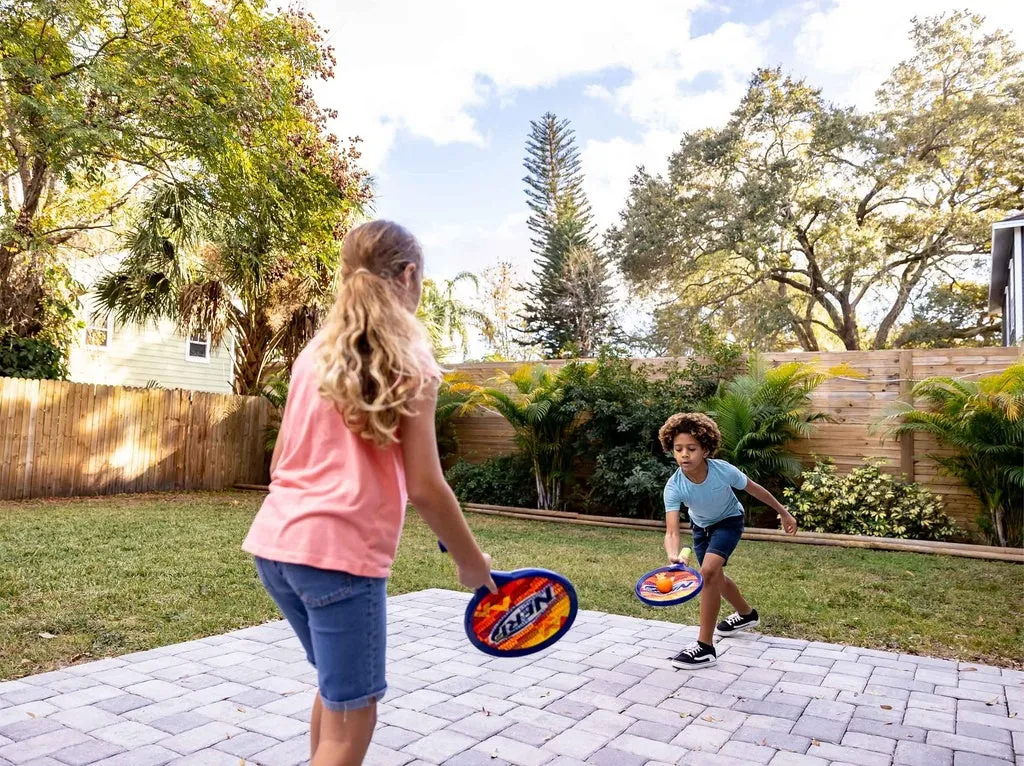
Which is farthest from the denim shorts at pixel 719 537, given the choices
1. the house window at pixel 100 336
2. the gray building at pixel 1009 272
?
the house window at pixel 100 336

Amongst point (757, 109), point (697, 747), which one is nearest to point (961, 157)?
point (757, 109)

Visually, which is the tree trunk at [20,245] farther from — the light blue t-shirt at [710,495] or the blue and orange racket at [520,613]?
the blue and orange racket at [520,613]

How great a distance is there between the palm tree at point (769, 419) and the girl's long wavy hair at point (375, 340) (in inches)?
332

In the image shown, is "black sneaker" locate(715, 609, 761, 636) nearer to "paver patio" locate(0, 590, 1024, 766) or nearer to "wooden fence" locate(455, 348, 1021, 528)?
"paver patio" locate(0, 590, 1024, 766)

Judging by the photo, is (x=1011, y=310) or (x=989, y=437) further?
(x=1011, y=310)

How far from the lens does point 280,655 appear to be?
13.5 feet

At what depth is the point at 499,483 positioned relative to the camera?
1198cm

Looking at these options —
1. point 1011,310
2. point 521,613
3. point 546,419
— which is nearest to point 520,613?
point 521,613

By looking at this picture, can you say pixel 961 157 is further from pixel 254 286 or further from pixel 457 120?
pixel 457 120

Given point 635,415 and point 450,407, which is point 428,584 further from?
point 450,407

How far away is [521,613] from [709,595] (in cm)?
212

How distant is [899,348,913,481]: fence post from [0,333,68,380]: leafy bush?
41.8 feet

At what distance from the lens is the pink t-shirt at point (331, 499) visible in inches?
63.2

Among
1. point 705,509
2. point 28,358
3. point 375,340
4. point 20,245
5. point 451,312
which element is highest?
point 451,312
